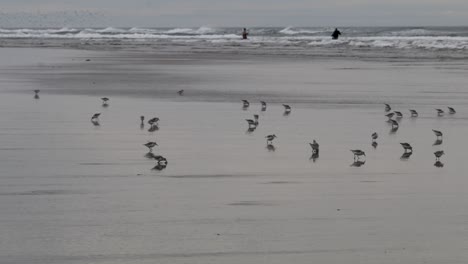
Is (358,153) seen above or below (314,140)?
below

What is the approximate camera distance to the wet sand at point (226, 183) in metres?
7.00

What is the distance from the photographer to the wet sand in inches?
276

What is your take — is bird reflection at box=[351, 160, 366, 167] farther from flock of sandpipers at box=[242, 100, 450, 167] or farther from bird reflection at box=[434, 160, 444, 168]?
bird reflection at box=[434, 160, 444, 168]

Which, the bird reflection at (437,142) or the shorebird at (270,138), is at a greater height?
the shorebird at (270,138)

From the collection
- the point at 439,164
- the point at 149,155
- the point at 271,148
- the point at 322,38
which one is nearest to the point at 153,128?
the point at 271,148

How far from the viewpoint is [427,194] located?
910cm

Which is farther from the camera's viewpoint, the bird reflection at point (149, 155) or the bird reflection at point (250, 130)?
the bird reflection at point (250, 130)

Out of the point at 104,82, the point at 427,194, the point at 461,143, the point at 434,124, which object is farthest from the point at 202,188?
the point at 104,82

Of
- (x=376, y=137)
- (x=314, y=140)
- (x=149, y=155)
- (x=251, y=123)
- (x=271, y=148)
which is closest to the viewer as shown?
(x=149, y=155)

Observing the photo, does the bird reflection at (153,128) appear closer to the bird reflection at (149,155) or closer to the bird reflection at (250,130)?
the bird reflection at (250,130)

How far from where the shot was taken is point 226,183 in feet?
31.6

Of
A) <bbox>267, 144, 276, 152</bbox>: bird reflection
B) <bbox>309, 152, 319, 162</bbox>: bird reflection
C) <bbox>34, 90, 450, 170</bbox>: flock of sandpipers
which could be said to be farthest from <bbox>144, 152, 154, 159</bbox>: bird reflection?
<bbox>309, 152, 319, 162</bbox>: bird reflection

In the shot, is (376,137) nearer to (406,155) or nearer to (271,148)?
(406,155)

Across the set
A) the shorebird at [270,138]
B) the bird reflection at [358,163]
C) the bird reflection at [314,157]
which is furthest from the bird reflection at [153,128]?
the bird reflection at [358,163]
